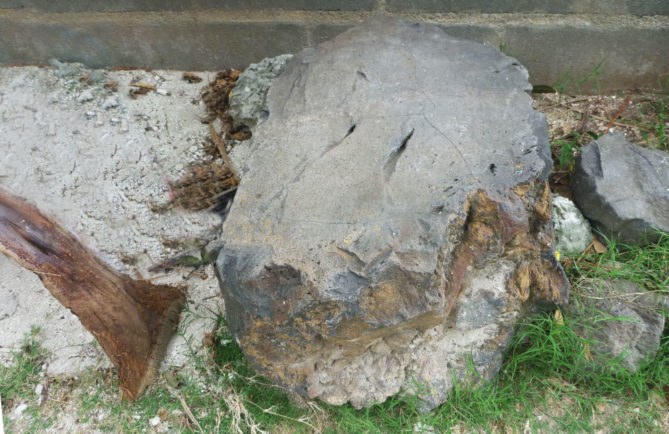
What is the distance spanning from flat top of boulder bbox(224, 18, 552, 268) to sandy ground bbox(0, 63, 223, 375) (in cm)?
74

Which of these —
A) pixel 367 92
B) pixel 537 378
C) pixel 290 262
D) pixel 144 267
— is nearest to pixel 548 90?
pixel 367 92

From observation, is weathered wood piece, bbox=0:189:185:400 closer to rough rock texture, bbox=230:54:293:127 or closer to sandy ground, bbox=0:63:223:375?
sandy ground, bbox=0:63:223:375

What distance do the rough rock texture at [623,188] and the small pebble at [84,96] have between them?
2.27 meters

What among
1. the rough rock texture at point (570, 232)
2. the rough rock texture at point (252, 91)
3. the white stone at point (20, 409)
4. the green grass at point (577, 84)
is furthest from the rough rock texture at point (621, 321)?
the white stone at point (20, 409)

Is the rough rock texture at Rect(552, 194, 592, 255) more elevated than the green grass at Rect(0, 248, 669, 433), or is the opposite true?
the rough rock texture at Rect(552, 194, 592, 255)

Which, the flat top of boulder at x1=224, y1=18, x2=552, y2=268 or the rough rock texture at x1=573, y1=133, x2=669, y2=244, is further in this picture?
the rough rock texture at x1=573, y1=133, x2=669, y2=244

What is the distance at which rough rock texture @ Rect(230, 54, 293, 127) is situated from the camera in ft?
8.14

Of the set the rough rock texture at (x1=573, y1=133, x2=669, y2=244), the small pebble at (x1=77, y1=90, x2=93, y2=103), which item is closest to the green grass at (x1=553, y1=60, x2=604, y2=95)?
the rough rock texture at (x1=573, y1=133, x2=669, y2=244)

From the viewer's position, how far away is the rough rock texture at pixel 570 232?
214 centimetres

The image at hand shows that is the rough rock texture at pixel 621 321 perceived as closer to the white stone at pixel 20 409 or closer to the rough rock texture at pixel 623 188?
the rough rock texture at pixel 623 188

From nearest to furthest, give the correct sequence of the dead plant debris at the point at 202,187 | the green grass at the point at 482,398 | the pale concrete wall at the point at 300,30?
the green grass at the point at 482,398
the dead plant debris at the point at 202,187
the pale concrete wall at the point at 300,30

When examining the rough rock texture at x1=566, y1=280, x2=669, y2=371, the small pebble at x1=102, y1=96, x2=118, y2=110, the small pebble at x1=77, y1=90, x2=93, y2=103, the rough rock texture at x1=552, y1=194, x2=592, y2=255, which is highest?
the small pebble at x1=77, y1=90, x2=93, y2=103

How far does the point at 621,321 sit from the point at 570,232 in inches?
15.1

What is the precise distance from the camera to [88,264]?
1.91 meters
